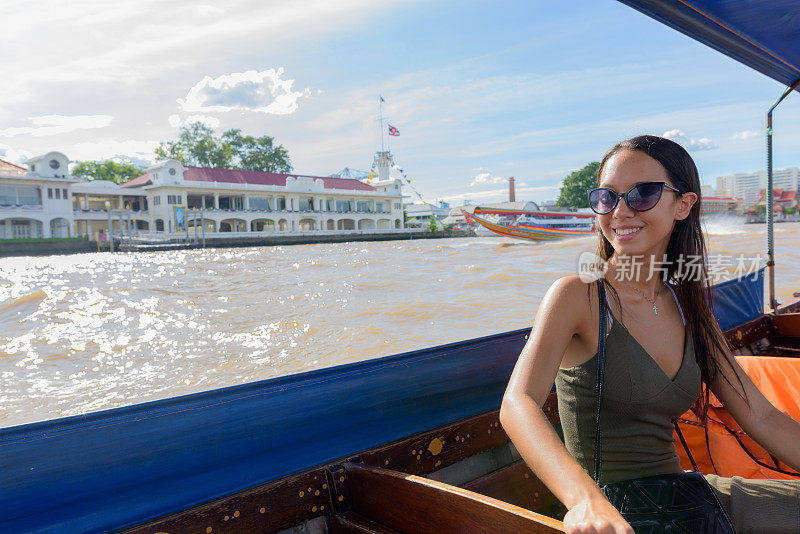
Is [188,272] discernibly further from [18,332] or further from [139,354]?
[139,354]

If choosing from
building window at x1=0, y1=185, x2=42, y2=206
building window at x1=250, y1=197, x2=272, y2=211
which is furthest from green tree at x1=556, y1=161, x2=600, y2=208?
building window at x1=0, y1=185, x2=42, y2=206

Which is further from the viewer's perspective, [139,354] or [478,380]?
[139,354]

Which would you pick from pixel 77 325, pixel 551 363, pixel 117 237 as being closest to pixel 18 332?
pixel 77 325

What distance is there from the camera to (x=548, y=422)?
84cm

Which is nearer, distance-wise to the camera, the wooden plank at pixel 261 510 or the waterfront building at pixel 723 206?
the wooden plank at pixel 261 510

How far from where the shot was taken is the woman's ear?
1087 millimetres

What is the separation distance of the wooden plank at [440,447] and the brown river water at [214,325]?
9.71ft

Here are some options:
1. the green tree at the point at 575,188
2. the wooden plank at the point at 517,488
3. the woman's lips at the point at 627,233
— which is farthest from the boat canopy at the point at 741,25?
the green tree at the point at 575,188

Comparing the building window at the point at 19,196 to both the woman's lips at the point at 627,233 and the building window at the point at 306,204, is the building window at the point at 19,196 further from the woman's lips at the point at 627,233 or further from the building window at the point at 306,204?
the woman's lips at the point at 627,233

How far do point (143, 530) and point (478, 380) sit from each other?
3.17ft

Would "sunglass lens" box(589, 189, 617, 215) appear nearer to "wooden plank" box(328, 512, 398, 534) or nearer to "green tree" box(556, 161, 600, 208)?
"wooden plank" box(328, 512, 398, 534)

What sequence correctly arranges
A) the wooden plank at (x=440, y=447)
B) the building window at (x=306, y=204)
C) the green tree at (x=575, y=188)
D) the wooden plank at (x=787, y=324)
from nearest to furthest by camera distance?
the wooden plank at (x=440, y=447) < the wooden plank at (x=787, y=324) < the building window at (x=306, y=204) < the green tree at (x=575, y=188)

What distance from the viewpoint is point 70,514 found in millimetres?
999

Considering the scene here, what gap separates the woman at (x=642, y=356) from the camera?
3.00 ft
